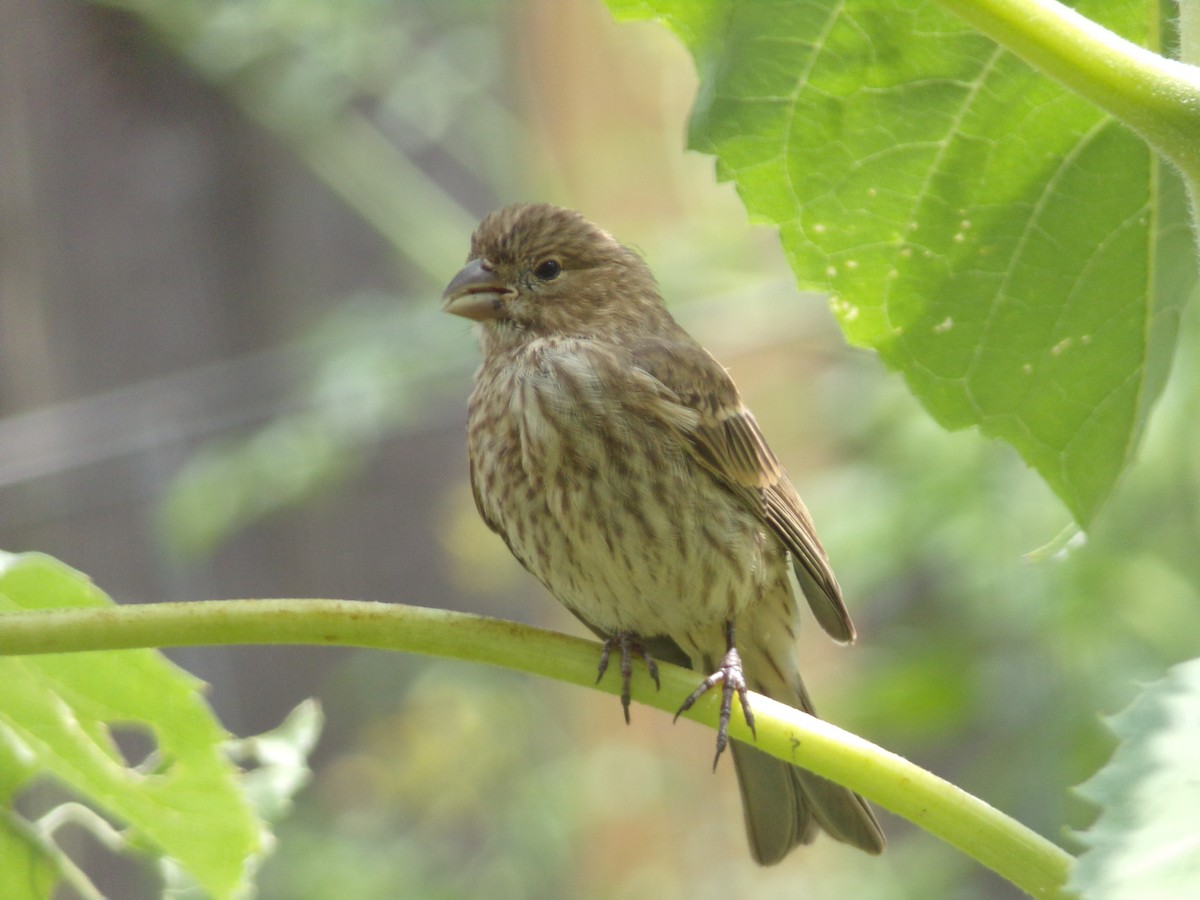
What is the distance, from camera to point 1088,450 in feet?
5.96

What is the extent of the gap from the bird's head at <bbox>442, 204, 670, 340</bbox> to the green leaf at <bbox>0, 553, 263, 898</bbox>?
153cm

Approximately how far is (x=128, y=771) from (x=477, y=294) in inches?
62.5

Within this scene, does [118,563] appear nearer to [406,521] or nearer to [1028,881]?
[406,521]

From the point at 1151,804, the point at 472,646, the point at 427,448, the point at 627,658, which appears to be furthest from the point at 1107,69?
the point at 427,448

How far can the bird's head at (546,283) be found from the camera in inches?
130

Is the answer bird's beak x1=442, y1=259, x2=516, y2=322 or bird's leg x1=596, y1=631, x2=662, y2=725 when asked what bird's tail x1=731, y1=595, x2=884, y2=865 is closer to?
bird's leg x1=596, y1=631, x2=662, y2=725

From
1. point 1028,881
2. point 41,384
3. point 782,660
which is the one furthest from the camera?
point 41,384

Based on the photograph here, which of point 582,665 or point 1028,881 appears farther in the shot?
point 582,665

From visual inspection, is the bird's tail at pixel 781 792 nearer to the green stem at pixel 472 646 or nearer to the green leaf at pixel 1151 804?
the green stem at pixel 472 646

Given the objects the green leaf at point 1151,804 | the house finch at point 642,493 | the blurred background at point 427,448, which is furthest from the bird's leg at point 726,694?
the blurred background at point 427,448

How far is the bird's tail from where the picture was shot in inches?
116

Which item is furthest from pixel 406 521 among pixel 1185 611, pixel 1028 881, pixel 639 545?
pixel 1028 881

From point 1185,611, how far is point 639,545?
6.34ft

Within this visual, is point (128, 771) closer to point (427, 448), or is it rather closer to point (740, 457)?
point (740, 457)
